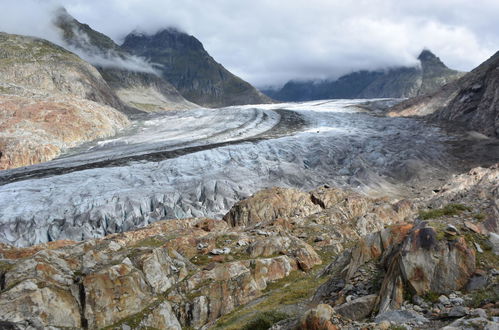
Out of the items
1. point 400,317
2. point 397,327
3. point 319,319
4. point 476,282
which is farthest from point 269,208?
point 397,327

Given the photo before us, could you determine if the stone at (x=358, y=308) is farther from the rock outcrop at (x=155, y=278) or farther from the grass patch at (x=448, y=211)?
the rock outcrop at (x=155, y=278)

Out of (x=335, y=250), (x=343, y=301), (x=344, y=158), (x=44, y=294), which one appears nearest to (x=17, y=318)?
(x=44, y=294)

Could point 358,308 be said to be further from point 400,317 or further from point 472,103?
point 472,103

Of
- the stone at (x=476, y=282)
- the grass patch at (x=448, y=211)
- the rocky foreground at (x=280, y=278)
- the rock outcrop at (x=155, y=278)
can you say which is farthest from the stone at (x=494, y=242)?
the rock outcrop at (x=155, y=278)

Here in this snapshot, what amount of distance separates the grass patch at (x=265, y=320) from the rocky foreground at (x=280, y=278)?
1.8 inches

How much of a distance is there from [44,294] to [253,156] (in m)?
44.8

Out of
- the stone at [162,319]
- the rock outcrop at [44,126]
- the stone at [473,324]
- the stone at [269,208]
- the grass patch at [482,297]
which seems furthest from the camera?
the rock outcrop at [44,126]

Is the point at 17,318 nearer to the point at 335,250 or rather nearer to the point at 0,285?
the point at 0,285

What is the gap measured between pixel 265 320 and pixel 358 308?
3.80 metres

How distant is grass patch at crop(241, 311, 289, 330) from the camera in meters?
12.2

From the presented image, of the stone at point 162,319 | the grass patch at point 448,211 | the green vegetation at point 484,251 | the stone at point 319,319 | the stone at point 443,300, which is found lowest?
the stone at point 162,319

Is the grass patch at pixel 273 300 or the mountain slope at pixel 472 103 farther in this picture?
the mountain slope at pixel 472 103

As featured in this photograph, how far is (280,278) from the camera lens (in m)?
18.7

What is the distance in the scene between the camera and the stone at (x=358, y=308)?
30.9 feet
